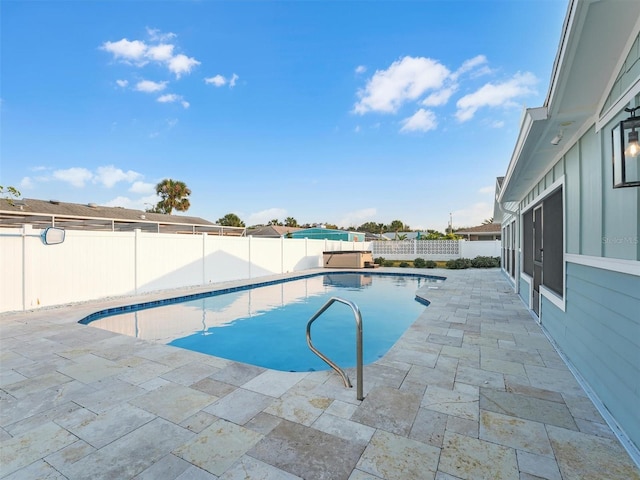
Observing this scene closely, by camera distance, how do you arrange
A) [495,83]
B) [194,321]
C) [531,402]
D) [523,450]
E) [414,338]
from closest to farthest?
[523,450] → [531,402] → [414,338] → [194,321] → [495,83]

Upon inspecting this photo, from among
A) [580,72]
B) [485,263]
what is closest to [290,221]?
[485,263]

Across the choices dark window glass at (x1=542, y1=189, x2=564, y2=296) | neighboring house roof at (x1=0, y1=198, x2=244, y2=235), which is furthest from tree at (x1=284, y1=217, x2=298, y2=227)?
dark window glass at (x1=542, y1=189, x2=564, y2=296)

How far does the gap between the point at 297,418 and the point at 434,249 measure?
62.8ft

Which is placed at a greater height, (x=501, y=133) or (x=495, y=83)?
(x=495, y=83)

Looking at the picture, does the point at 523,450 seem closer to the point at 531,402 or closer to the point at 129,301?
the point at 531,402

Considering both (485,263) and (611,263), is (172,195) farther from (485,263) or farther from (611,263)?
(611,263)

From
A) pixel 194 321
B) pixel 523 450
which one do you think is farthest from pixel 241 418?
pixel 194 321

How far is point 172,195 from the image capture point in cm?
2858

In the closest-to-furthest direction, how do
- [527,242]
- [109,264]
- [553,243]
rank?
[553,243] → [527,242] → [109,264]

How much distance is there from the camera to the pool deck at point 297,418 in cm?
198

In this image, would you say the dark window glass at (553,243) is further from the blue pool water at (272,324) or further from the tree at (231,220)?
the tree at (231,220)

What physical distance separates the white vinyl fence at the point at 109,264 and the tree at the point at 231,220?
89.3 feet

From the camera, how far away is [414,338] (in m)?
4.75

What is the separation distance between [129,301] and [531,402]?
8.52 metres
